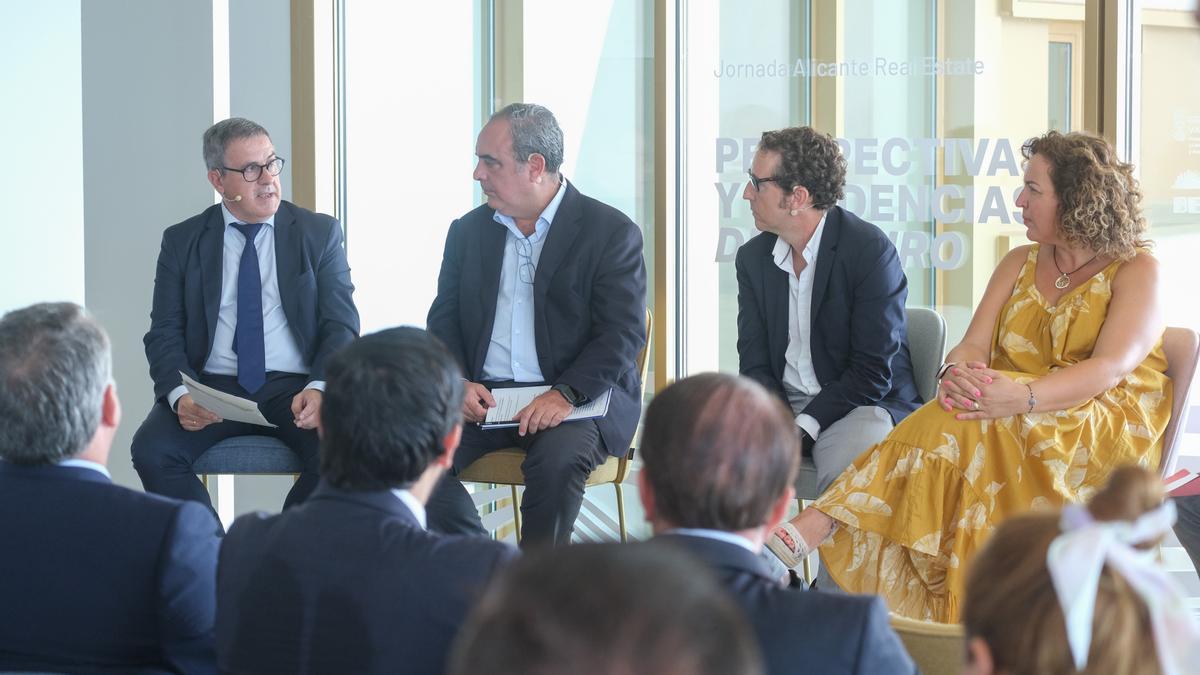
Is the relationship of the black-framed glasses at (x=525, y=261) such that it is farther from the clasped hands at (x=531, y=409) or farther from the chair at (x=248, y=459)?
the chair at (x=248, y=459)

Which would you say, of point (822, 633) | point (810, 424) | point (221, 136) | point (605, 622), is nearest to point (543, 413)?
point (810, 424)

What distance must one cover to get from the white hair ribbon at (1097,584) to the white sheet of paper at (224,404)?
9.08ft

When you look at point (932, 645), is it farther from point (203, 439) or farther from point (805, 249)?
point (203, 439)

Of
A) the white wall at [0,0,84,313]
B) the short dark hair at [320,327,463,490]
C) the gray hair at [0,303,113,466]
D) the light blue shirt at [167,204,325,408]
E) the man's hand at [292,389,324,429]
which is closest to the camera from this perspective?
the short dark hair at [320,327,463,490]

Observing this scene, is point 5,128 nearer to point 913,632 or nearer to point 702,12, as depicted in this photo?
point 702,12

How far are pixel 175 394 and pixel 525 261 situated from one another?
1172 mm

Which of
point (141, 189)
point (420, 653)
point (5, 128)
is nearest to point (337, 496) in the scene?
point (420, 653)

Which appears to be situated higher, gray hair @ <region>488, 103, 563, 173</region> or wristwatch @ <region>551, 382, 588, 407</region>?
gray hair @ <region>488, 103, 563, 173</region>

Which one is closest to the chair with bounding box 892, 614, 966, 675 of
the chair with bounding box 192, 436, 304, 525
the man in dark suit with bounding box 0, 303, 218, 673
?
the man in dark suit with bounding box 0, 303, 218, 673

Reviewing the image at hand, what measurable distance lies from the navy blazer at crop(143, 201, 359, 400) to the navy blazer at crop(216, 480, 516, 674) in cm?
223

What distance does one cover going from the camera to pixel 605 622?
26.4 inches

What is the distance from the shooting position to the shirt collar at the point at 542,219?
147 inches

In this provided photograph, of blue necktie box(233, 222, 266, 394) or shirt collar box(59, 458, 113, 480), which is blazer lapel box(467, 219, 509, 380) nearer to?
blue necktie box(233, 222, 266, 394)

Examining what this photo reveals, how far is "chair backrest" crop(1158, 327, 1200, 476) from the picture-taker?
305 centimetres
